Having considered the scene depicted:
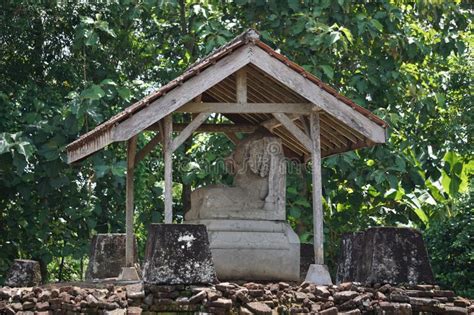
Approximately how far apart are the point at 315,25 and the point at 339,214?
412cm

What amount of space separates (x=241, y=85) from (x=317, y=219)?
81.5 inches

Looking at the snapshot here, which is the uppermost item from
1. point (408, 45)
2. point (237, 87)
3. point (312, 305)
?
point (408, 45)

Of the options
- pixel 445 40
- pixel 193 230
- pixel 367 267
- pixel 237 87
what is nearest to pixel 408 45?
pixel 445 40

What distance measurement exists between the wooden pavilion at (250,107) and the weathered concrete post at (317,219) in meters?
0.01

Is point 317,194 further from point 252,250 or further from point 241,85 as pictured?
point 241,85

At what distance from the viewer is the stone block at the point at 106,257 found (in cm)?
1546

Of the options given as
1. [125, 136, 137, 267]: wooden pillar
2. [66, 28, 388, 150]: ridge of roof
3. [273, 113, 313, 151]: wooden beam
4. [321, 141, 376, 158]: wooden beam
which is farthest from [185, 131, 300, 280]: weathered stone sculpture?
[66, 28, 388, 150]: ridge of roof

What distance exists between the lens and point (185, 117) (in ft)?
66.8

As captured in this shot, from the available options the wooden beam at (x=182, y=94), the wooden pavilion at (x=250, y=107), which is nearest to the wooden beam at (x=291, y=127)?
the wooden pavilion at (x=250, y=107)

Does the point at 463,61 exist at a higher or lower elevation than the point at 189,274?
higher

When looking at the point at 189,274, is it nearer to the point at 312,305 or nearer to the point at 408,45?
the point at 312,305

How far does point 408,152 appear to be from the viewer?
773 inches

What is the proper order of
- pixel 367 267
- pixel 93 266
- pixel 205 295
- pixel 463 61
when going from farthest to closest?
1. pixel 463 61
2. pixel 93 266
3. pixel 367 267
4. pixel 205 295

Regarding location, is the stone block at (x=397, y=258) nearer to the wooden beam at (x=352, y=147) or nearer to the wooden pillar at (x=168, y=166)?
the wooden beam at (x=352, y=147)
